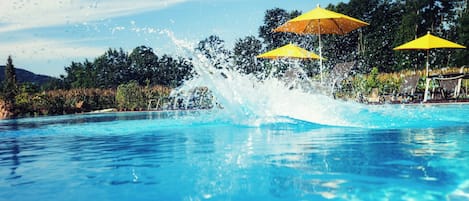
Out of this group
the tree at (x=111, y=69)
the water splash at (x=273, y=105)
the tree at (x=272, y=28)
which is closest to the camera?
the water splash at (x=273, y=105)

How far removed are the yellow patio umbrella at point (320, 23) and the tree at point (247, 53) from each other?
1049 centimetres

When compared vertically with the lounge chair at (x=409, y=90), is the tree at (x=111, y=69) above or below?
above

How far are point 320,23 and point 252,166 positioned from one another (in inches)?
378

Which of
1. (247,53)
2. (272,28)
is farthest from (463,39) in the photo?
(272,28)

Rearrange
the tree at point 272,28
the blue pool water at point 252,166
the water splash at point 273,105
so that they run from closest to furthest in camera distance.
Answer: the blue pool water at point 252,166 < the water splash at point 273,105 < the tree at point 272,28

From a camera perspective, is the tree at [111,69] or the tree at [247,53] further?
the tree at [111,69]

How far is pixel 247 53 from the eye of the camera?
29.1m

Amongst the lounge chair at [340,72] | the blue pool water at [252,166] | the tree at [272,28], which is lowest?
the blue pool water at [252,166]

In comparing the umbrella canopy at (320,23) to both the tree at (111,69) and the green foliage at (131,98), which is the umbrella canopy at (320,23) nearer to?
the green foliage at (131,98)

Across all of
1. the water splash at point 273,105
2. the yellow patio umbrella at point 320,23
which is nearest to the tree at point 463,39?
the yellow patio umbrella at point 320,23

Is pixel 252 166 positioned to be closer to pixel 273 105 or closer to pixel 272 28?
pixel 273 105

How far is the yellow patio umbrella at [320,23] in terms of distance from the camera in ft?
38.9

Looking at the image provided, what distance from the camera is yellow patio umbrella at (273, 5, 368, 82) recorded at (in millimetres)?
11844

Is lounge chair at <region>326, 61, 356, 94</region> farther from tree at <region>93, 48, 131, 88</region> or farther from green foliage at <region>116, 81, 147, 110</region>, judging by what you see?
tree at <region>93, 48, 131, 88</region>
